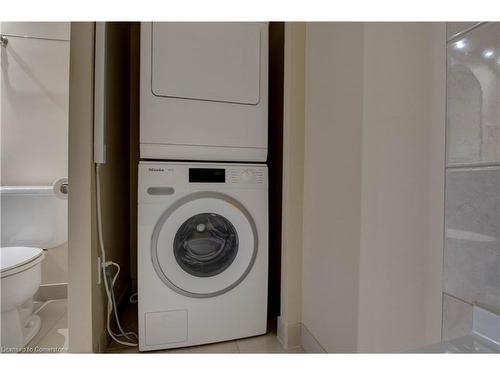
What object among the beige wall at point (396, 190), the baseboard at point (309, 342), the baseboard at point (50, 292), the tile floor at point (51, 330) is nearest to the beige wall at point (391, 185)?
the beige wall at point (396, 190)

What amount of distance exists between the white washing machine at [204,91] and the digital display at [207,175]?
6 cm

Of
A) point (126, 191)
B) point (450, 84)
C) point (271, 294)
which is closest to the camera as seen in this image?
point (450, 84)

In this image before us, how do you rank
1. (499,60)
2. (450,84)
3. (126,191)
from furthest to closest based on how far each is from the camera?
1. (126,191)
2. (450,84)
3. (499,60)

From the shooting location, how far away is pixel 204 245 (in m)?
1.18

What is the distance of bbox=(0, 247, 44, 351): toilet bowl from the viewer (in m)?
1.02

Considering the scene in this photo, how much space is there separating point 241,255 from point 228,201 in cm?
25

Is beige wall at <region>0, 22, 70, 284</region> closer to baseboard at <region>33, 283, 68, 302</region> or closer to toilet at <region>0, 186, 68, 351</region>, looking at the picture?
baseboard at <region>33, 283, 68, 302</region>

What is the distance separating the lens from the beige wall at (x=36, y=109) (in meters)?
1.55

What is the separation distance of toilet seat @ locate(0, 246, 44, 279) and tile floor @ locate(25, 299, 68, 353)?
1.24 ft

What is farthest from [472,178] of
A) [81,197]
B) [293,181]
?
[81,197]

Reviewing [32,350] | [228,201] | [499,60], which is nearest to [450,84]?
[499,60]

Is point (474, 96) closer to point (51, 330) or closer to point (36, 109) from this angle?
point (51, 330)

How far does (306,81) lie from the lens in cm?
110

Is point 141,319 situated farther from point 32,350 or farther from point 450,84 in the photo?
point 450,84
